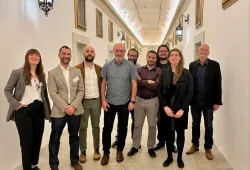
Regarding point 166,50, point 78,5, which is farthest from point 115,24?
point 166,50

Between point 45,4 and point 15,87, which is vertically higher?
point 45,4

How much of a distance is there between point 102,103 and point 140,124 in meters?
0.81

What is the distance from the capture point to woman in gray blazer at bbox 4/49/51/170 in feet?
9.86

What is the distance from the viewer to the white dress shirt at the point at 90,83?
3.70m

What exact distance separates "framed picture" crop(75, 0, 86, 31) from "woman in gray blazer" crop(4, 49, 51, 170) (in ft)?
11.7

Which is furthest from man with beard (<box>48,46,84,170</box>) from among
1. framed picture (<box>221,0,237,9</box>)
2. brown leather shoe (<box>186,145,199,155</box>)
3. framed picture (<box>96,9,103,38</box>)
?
framed picture (<box>96,9,103,38</box>)

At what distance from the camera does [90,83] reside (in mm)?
3717

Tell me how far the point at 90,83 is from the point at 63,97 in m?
0.55

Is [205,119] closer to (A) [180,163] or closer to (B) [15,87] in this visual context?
(A) [180,163]

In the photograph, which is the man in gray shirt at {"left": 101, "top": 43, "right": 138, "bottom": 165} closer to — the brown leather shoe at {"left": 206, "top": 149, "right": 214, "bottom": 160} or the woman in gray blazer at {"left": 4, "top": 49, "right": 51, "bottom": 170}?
the woman in gray blazer at {"left": 4, "top": 49, "right": 51, "bottom": 170}

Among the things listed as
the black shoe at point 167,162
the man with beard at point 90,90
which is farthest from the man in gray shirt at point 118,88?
the black shoe at point 167,162

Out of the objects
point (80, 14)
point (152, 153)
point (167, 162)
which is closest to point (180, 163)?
point (167, 162)

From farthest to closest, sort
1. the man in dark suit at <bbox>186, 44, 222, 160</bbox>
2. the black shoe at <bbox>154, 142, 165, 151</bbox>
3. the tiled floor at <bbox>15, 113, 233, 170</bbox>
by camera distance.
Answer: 1. the black shoe at <bbox>154, 142, 165, 151</bbox>
2. the man in dark suit at <bbox>186, 44, 222, 160</bbox>
3. the tiled floor at <bbox>15, 113, 233, 170</bbox>

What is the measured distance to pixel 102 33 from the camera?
9312 millimetres
